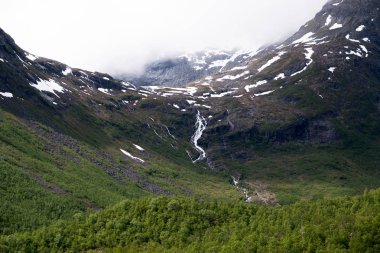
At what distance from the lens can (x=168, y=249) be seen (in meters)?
62.0

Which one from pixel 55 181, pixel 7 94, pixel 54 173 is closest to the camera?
pixel 55 181

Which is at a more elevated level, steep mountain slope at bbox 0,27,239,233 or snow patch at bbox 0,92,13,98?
snow patch at bbox 0,92,13,98

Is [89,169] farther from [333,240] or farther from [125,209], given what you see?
[333,240]

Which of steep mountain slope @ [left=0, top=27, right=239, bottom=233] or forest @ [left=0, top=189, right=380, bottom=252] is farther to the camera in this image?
steep mountain slope @ [left=0, top=27, right=239, bottom=233]

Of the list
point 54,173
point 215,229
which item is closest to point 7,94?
point 54,173

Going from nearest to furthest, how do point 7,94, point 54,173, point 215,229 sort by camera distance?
point 215,229 → point 54,173 → point 7,94

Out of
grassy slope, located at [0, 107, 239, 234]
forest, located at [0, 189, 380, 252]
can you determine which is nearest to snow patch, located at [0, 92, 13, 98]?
grassy slope, located at [0, 107, 239, 234]

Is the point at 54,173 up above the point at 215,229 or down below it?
below

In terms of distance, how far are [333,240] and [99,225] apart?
34.0 meters

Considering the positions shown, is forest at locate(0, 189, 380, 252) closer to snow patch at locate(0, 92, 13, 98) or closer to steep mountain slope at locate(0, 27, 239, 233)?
steep mountain slope at locate(0, 27, 239, 233)

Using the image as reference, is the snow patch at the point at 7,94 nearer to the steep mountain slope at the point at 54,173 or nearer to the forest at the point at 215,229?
the steep mountain slope at the point at 54,173

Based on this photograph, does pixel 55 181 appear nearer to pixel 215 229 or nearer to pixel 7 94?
pixel 7 94

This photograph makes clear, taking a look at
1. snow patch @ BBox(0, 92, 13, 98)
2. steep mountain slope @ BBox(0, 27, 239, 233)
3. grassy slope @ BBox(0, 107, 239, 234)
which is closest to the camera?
grassy slope @ BBox(0, 107, 239, 234)

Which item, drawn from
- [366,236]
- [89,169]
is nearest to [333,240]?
[366,236]
